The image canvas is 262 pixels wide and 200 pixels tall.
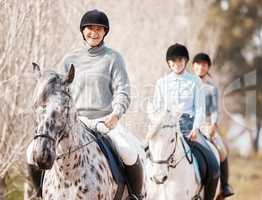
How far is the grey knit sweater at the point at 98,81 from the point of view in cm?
822

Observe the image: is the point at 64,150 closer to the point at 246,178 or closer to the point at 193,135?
the point at 193,135

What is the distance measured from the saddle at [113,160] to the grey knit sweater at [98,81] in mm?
219

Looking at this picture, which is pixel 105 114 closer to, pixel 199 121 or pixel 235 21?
pixel 199 121

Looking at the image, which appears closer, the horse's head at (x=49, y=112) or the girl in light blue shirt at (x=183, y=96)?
the horse's head at (x=49, y=112)

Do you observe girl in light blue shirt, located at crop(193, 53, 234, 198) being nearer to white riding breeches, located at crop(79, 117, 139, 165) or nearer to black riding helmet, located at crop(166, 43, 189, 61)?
black riding helmet, located at crop(166, 43, 189, 61)

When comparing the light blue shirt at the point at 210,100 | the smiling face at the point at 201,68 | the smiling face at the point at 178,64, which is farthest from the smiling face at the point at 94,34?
the smiling face at the point at 201,68

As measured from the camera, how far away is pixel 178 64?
37.5ft

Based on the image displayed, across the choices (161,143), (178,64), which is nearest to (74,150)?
(161,143)

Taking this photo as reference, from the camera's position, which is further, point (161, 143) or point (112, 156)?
point (161, 143)

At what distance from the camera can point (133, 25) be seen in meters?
22.7

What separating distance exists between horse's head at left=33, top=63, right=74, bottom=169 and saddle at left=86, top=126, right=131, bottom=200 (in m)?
0.84

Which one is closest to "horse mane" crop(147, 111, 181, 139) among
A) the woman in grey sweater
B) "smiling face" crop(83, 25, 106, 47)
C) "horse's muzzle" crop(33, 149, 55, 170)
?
the woman in grey sweater

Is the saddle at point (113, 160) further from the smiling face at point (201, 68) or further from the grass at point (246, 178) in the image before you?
the grass at point (246, 178)

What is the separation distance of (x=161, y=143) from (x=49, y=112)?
338 cm
